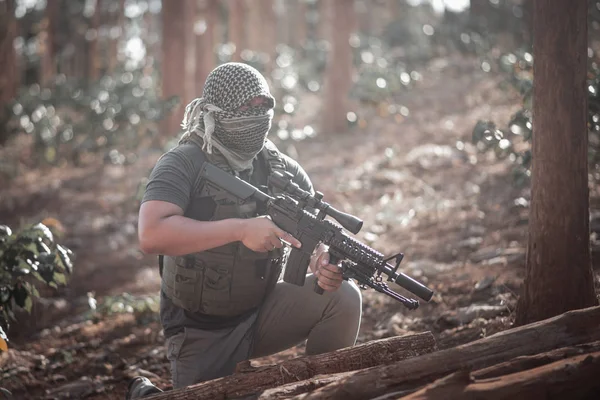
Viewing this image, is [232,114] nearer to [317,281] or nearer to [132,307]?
[317,281]

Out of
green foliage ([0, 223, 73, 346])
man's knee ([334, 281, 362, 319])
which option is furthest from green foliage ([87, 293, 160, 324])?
man's knee ([334, 281, 362, 319])

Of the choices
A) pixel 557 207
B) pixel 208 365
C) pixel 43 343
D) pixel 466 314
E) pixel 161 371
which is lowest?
pixel 43 343

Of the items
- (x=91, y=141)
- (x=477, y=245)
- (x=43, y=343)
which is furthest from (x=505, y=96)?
(x=43, y=343)

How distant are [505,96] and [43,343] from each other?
968 cm

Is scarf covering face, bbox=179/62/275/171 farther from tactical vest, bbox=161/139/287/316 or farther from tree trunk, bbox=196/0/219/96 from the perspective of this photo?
tree trunk, bbox=196/0/219/96

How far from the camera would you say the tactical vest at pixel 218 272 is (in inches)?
144

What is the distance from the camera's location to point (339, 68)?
13445mm

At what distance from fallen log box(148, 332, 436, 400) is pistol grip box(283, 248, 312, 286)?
1.42 ft

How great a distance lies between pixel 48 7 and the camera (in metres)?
23.3

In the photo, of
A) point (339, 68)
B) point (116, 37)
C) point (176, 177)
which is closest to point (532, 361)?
point (176, 177)

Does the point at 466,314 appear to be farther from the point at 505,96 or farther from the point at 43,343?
the point at 505,96

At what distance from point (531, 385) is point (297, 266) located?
1363mm

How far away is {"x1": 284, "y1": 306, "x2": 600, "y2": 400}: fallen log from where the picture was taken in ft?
9.87

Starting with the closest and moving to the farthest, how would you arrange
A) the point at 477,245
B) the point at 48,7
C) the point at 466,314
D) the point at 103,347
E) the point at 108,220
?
1. the point at 466,314
2. the point at 103,347
3. the point at 477,245
4. the point at 108,220
5. the point at 48,7
